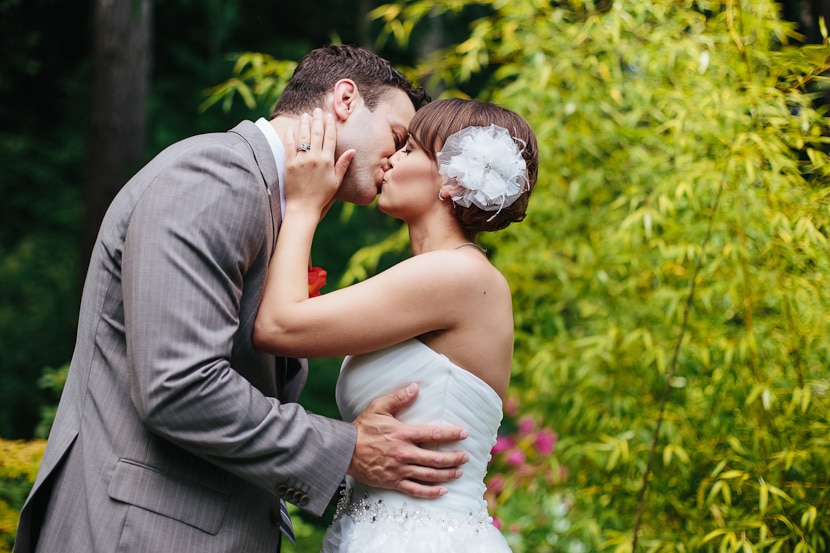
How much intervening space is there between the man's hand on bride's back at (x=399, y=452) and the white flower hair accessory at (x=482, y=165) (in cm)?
54

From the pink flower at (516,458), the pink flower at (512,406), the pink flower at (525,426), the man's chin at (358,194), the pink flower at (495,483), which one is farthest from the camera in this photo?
the pink flower at (525,426)

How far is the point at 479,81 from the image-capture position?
1266cm

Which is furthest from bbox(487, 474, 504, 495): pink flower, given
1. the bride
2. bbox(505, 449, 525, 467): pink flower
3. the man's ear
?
the man's ear

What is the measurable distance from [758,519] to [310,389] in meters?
3.51

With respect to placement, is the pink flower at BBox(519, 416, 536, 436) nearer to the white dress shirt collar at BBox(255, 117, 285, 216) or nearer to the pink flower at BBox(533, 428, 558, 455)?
the pink flower at BBox(533, 428, 558, 455)

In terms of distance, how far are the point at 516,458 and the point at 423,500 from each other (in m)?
2.29

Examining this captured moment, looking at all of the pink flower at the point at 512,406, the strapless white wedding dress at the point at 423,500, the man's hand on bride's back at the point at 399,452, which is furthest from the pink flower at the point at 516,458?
the man's hand on bride's back at the point at 399,452

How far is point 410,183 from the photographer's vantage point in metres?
2.29

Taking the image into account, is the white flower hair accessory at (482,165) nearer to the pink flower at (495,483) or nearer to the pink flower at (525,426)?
the pink flower at (495,483)

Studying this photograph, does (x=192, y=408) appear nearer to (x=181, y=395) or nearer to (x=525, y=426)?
(x=181, y=395)

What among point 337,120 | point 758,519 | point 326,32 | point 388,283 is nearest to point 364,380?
point 388,283

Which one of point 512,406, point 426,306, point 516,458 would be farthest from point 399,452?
point 512,406

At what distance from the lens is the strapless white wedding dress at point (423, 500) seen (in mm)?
2127

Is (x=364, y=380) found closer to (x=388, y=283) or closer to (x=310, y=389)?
(x=388, y=283)
